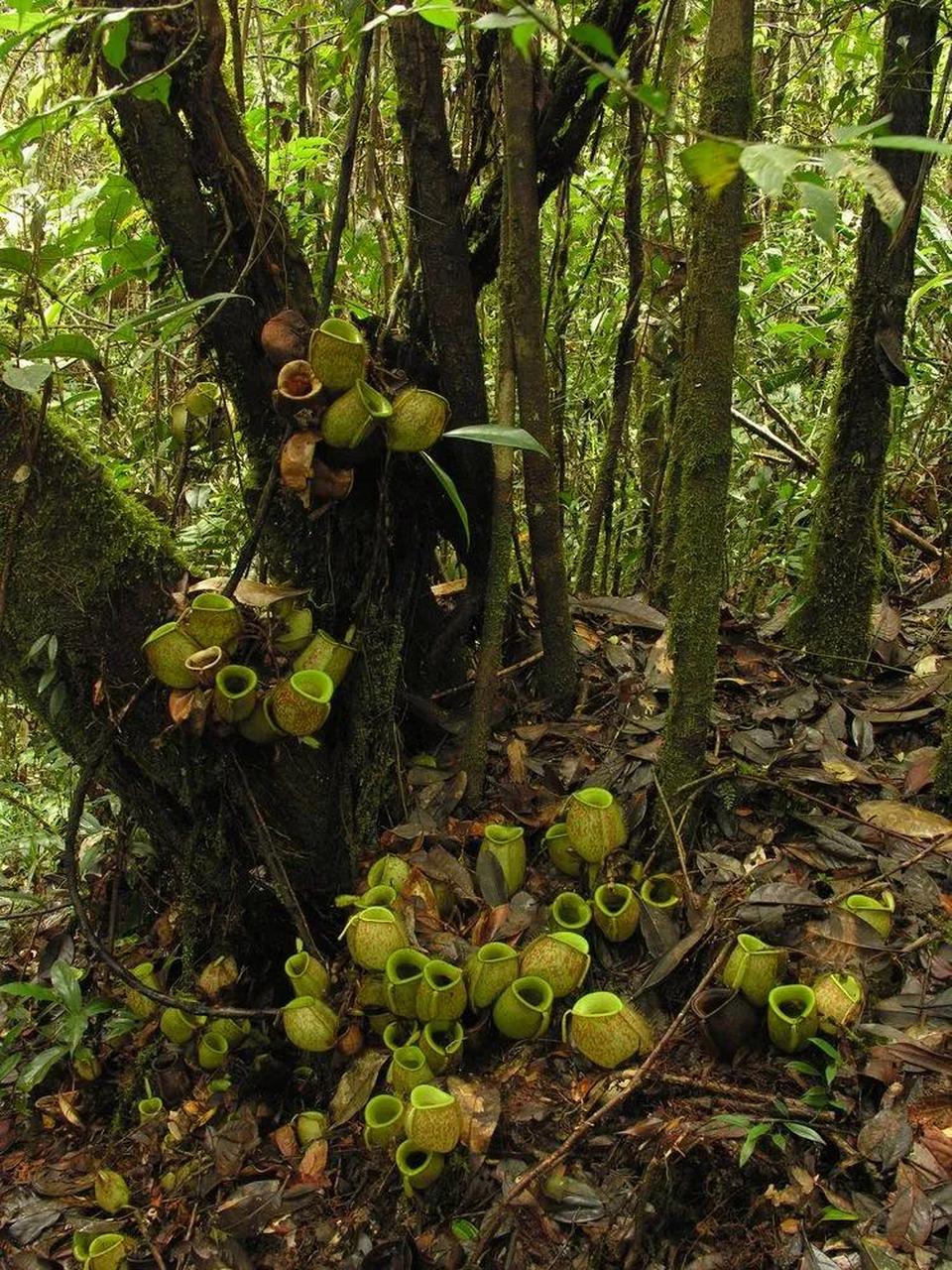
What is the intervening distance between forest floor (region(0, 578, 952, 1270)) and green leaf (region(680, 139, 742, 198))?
1309mm

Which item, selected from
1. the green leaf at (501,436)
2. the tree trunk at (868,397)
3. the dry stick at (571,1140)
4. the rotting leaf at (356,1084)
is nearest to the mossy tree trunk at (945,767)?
the tree trunk at (868,397)

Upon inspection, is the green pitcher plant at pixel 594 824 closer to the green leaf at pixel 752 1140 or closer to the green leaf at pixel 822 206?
the green leaf at pixel 752 1140

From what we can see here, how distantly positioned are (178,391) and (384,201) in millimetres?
946

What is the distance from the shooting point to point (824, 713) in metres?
2.27

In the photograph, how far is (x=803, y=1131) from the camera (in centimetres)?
142

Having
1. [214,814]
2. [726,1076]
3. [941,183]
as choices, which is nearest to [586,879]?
[726,1076]

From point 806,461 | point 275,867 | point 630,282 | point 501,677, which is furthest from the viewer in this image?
point 806,461

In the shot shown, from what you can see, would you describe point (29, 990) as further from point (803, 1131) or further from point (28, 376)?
point (803, 1131)

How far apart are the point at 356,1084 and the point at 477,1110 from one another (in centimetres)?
33

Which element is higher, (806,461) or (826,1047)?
(806,461)

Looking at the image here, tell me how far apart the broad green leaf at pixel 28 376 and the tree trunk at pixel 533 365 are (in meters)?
1.00

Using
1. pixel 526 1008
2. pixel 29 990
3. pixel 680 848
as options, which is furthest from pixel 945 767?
pixel 29 990

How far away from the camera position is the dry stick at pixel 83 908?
1.95m

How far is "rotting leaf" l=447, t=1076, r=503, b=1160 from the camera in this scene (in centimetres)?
160
